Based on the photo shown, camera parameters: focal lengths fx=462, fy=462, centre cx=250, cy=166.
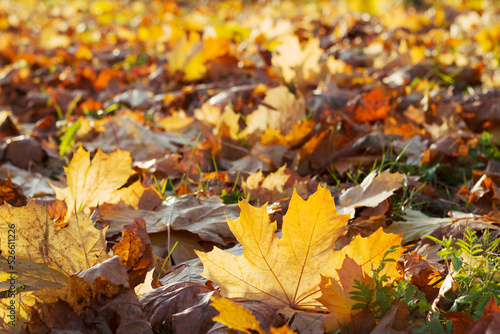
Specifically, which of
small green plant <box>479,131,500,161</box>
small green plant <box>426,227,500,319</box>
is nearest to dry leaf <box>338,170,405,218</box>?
small green plant <box>426,227,500,319</box>

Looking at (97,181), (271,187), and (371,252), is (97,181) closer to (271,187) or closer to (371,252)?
(271,187)

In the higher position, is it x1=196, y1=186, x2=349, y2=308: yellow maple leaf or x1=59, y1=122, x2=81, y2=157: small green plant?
x1=196, y1=186, x2=349, y2=308: yellow maple leaf

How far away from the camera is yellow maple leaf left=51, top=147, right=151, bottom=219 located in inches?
53.6

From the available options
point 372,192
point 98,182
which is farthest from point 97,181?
point 372,192

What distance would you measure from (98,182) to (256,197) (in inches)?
19.2

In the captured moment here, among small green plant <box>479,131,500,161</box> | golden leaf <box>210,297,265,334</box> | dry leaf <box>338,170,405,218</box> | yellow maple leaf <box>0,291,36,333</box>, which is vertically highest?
golden leaf <box>210,297,265,334</box>

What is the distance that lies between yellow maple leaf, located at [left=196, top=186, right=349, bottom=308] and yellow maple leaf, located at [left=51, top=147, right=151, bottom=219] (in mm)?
564

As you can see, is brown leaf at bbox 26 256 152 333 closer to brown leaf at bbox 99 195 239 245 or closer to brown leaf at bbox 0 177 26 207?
brown leaf at bbox 99 195 239 245

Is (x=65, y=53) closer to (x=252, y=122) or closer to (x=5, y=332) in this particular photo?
(x=252, y=122)

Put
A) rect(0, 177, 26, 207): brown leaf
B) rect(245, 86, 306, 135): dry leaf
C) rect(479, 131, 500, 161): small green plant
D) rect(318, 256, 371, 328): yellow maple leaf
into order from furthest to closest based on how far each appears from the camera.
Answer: rect(245, 86, 306, 135): dry leaf, rect(479, 131, 500, 161): small green plant, rect(0, 177, 26, 207): brown leaf, rect(318, 256, 371, 328): yellow maple leaf

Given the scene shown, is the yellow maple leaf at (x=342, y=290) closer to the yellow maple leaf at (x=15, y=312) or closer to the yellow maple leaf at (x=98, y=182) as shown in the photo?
the yellow maple leaf at (x=15, y=312)

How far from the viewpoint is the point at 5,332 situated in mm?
845

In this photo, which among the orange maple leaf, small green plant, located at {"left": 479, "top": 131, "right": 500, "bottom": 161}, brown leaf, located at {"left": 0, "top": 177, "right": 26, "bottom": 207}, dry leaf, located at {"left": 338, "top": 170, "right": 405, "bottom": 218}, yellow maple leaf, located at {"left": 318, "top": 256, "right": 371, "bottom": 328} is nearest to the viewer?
yellow maple leaf, located at {"left": 318, "top": 256, "right": 371, "bottom": 328}

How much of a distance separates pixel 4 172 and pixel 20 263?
1.06 m
